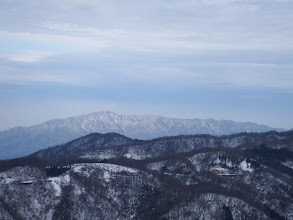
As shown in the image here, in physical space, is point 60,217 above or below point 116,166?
below

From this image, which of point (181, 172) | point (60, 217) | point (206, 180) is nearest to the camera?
point (60, 217)

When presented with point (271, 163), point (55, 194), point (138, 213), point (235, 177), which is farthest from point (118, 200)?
point (271, 163)

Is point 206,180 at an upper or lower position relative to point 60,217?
upper

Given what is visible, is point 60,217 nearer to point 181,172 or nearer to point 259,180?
point 181,172

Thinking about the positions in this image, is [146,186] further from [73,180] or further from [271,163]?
[271,163]

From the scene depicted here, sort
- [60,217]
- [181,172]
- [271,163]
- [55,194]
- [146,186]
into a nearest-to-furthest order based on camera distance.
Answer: [60,217] < [55,194] < [146,186] < [181,172] < [271,163]

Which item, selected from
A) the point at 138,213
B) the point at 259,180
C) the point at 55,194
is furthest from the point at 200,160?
the point at 55,194

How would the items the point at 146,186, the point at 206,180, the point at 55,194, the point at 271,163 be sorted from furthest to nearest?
the point at 271,163 < the point at 206,180 < the point at 146,186 < the point at 55,194

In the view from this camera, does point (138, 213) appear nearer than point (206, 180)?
Yes

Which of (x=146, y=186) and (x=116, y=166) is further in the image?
(x=116, y=166)

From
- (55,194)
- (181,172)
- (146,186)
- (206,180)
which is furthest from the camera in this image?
(181,172)
